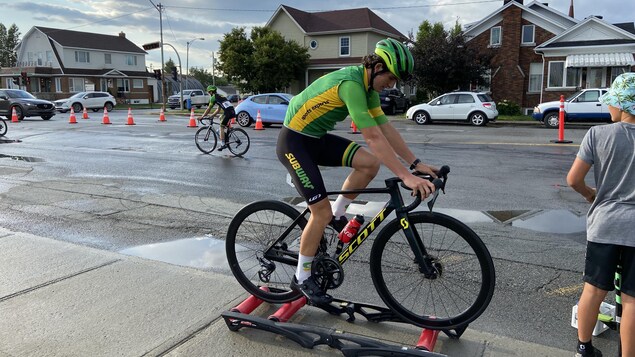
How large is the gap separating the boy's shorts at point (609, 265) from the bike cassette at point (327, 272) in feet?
4.97

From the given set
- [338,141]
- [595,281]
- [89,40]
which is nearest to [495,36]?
[338,141]

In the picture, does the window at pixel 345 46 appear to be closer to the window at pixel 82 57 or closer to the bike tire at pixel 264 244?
the window at pixel 82 57

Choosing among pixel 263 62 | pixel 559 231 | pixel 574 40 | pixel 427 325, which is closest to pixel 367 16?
pixel 263 62

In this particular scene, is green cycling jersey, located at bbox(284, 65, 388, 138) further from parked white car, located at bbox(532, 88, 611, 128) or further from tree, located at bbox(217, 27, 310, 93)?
tree, located at bbox(217, 27, 310, 93)

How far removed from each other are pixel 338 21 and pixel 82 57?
3489cm

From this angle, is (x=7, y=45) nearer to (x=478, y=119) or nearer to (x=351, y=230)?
(x=478, y=119)

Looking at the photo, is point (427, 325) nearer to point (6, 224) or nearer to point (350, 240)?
point (350, 240)

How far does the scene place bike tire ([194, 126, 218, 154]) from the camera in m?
13.4

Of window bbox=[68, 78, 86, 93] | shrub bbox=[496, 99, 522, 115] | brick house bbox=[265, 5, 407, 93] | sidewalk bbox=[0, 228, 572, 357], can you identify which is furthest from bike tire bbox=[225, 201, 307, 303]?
window bbox=[68, 78, 86, 93]

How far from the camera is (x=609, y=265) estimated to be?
274 centimetres

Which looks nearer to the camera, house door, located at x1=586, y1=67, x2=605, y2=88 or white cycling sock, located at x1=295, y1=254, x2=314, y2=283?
white cycling sock, located at x1=295, y1=254, x2=314, y2=283

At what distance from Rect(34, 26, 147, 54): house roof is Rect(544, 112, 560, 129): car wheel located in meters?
55.4

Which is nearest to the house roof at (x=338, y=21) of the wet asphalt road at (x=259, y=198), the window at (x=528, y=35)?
the window at (x=528, y=35)

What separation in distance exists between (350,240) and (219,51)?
41672 mm
